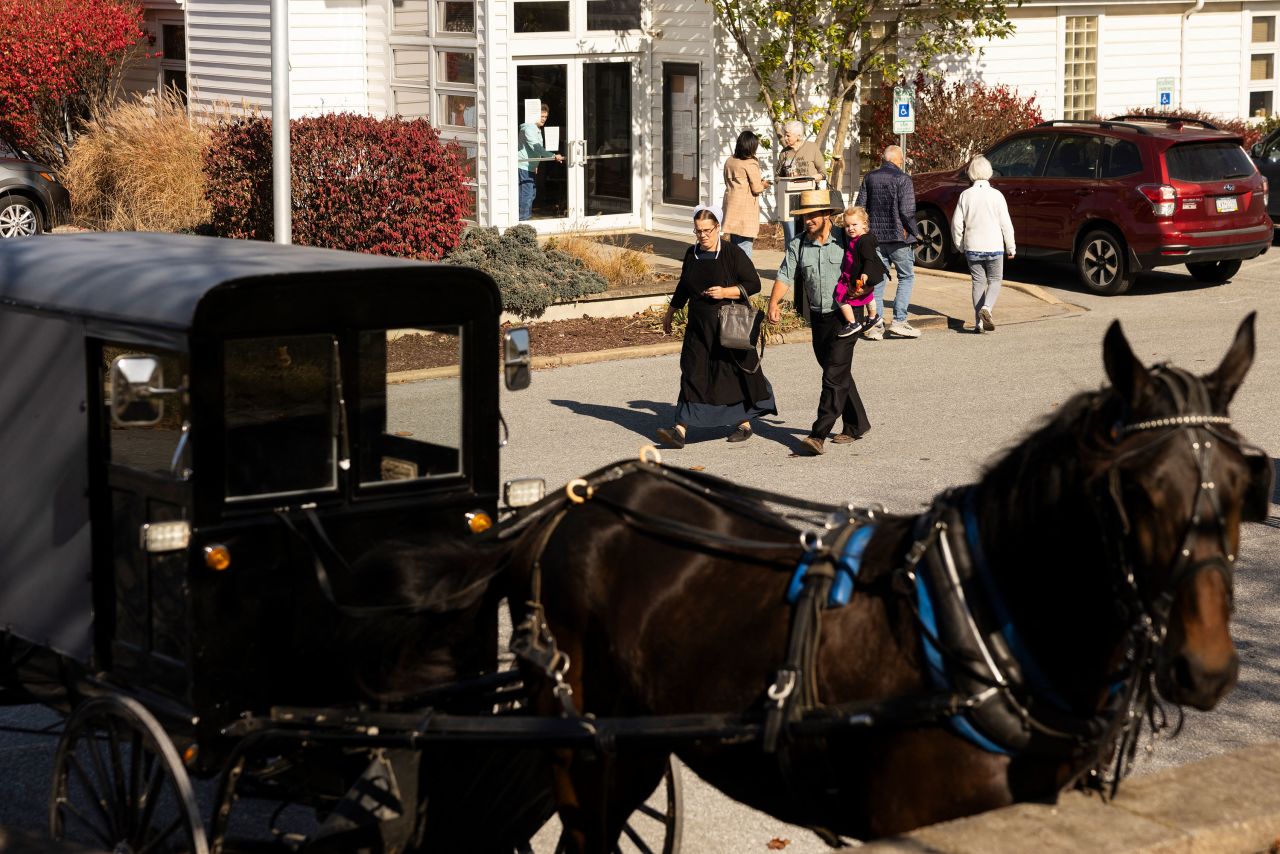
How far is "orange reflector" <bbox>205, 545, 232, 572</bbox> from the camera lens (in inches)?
209

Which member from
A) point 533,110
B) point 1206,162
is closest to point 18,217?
point 533,110

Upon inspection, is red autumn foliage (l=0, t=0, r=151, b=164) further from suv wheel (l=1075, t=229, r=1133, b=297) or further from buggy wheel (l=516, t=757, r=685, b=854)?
buggy wheel (l=516, t=757, r=685, b=854)

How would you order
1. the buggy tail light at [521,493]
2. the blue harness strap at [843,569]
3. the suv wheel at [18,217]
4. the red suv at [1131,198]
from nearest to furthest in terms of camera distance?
the blue harness strap at [843,569] → the buggy tail light at [521,493] → the red suv at [1131,198] → the suv wheel at [18,217]

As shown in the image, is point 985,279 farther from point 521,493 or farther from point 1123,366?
point 1123,366

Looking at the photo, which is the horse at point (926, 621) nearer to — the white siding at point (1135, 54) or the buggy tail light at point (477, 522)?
the buggy tail light at point (477, 522)

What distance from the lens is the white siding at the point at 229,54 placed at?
975 inches

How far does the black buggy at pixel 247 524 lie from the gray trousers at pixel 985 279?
12.4 metres

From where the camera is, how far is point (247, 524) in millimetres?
5426

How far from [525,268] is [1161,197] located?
7601 millimetres

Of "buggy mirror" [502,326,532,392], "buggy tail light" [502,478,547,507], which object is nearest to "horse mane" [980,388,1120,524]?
"buggy tail light" [502,478,547,507]

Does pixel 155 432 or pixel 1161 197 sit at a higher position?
pixel 1161 197

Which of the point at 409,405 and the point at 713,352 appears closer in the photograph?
the point at 409,405

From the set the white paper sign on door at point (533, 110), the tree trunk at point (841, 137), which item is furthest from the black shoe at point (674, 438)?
the tree trunk at point (841, 137)

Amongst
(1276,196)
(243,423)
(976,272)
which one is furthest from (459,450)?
(1276,196)
